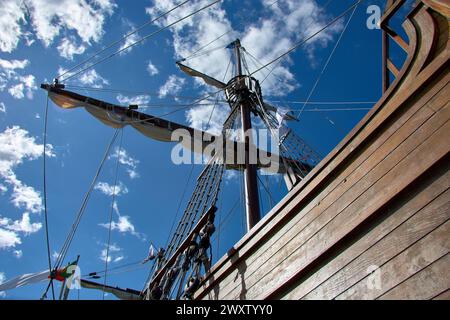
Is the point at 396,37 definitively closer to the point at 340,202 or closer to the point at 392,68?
the point at 392,68

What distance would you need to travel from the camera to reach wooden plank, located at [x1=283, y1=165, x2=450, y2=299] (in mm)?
2322

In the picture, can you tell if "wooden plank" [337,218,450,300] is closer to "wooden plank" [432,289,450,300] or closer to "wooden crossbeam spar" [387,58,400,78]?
"wooden plank" [432,289,450,300]

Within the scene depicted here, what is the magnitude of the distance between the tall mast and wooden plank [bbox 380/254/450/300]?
543 cm

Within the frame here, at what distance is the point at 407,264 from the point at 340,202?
2.60ft

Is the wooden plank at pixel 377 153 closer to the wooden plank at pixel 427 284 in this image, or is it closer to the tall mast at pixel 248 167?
the wooden plank at pixel 427 284

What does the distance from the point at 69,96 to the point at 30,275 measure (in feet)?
20.2

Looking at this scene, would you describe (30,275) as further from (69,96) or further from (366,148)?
(366,148)

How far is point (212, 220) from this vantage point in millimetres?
6465

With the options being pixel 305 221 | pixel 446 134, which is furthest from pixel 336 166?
pixel 446 134

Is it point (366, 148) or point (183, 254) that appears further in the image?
point (183, 254)

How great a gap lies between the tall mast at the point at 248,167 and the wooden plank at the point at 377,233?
4.66 metres

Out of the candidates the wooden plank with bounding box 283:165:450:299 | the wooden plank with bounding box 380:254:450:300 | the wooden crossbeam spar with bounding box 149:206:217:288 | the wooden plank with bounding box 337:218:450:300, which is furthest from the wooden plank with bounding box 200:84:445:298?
the wooden crossbeam spar with bounding box 149:206:217:288

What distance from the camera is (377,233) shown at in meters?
2.59

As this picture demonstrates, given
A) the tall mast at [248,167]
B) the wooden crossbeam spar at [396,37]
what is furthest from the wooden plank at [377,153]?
the tall mast at [248,167]
